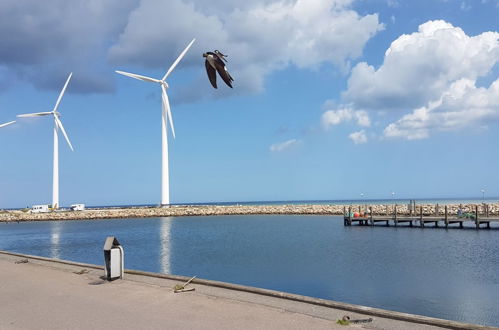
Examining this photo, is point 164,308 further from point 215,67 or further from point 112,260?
point 215,67

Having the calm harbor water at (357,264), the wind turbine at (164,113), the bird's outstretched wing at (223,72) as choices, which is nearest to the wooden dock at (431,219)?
the calm harbor water at (357,264)

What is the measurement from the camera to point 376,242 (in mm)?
37125

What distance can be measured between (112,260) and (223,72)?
7.28 meters

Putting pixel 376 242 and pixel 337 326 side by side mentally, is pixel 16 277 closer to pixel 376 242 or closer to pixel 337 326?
pixel 337 326

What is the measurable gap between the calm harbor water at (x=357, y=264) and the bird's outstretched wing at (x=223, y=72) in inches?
435

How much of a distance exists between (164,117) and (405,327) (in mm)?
70064

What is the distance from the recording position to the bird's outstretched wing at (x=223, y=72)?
8430 mm

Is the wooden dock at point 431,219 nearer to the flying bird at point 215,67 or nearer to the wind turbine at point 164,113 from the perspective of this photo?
the wind turbine at point 164,113

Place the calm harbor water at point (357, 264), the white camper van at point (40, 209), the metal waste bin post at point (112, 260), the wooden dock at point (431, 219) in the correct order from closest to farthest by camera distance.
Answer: the metal waste bin post at point (112, 260) → the calm harbor water at point (357, 264) → the wooden dock at point (431, 219) → the white camper van at point (40, 209)

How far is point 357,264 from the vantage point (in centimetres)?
2547

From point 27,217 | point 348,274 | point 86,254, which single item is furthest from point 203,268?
point 27,217

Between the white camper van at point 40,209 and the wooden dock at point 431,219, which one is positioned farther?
the white camper van at point 40,209

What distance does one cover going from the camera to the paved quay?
27.0 feet

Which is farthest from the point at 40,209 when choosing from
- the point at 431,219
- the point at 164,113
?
the point at 431,219
